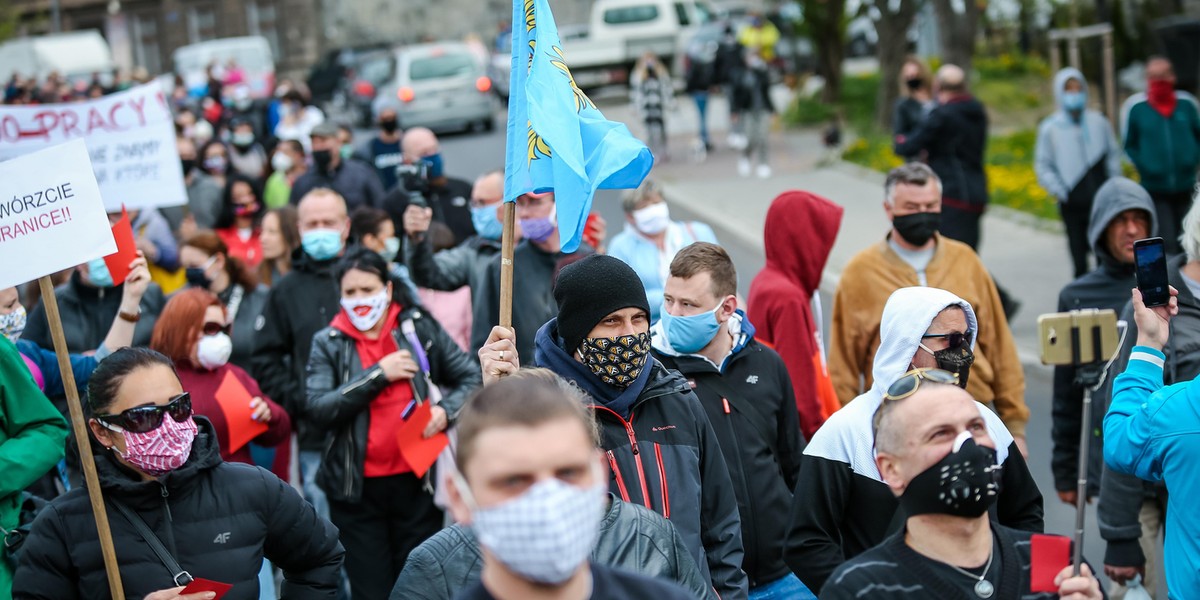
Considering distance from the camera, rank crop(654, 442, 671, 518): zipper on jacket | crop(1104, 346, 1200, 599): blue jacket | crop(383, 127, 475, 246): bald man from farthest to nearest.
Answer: crop(383, 127, 475, 246): bald man
crop(654, 442, 671, 518): zipper on jacket
crop(1104, 346, 1200, 599): blue jacket

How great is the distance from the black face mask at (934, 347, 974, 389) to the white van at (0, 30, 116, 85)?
37853 mm

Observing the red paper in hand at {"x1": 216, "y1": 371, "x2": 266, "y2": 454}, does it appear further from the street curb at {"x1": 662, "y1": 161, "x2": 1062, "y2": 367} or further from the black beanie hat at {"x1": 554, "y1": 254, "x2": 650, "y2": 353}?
the street curb at {"x1": 662, "y1": 161, "x2": 1062, "y2": 367}

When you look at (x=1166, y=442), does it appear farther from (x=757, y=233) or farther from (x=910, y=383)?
(x=757, y=233)

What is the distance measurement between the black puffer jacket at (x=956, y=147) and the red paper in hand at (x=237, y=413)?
7087mm

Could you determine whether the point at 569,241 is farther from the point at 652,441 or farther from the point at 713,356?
the point at 713,356

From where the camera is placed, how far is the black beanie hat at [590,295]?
4.43m

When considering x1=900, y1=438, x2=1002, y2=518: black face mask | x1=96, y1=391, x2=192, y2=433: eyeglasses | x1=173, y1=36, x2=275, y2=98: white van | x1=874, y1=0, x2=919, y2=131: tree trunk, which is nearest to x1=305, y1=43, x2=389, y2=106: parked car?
x1=173, y1=36, x2=275, y2=98: white van

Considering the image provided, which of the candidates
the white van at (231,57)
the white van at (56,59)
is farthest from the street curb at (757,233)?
the white van at (56,59)

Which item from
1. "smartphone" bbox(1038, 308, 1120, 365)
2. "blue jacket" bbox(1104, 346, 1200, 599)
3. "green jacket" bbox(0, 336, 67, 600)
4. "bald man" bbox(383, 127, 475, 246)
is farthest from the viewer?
"bald man" bbox(383, 127, 475, 246)

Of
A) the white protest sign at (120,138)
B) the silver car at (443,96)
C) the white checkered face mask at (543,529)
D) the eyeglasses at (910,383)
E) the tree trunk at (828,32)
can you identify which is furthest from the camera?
the silver car at (443,96)

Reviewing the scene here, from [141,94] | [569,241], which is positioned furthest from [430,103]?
[569,241]

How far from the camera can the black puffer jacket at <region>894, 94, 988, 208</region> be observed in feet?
38.4

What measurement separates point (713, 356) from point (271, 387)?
2.96 meters

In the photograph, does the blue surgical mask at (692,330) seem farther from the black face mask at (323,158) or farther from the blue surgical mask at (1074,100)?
the blue surgical mask at (1074,100)
